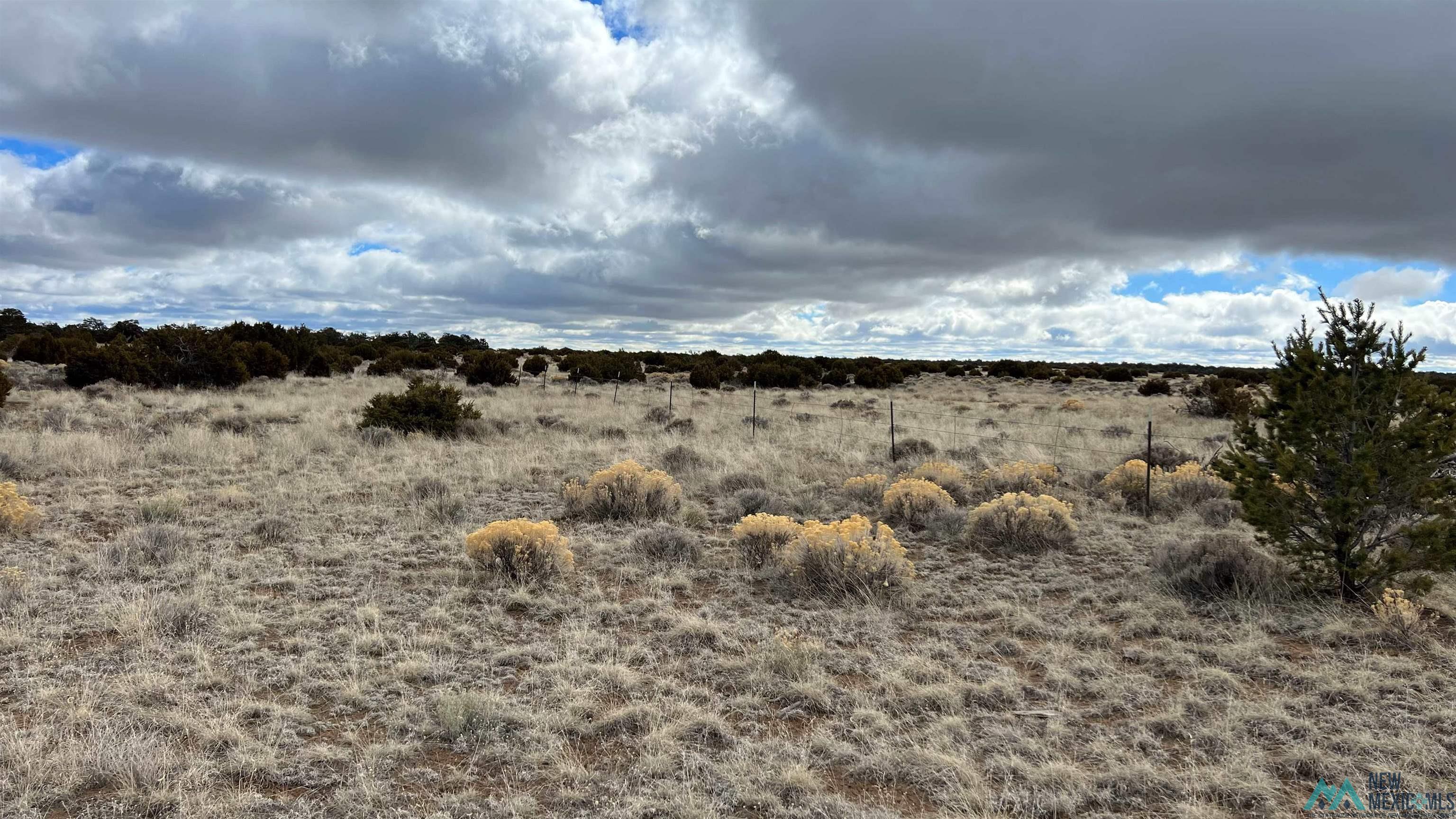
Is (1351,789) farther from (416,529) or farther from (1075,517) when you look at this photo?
(416,529)

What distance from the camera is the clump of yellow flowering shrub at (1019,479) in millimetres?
11555

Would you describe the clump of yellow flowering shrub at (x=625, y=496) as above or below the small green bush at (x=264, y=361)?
below

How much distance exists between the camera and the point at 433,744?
436 centimetres

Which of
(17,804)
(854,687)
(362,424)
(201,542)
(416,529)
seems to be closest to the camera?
(17,804)

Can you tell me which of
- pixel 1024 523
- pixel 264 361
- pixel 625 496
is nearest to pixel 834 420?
pixel 625 496

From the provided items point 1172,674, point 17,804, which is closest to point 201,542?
point 17,804

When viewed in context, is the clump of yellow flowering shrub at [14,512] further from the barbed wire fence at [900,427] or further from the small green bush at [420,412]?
the barbed wire fence at [900,427]

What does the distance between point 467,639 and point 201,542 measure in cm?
461

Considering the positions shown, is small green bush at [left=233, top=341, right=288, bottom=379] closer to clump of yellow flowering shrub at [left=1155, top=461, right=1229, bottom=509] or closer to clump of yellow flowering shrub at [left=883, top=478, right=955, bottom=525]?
clump of yellow flowering shrub at [left=883, top=478, right=955, bottom=525]

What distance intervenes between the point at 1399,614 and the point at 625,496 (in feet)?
26.9

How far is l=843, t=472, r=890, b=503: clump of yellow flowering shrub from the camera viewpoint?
37.4 feet
